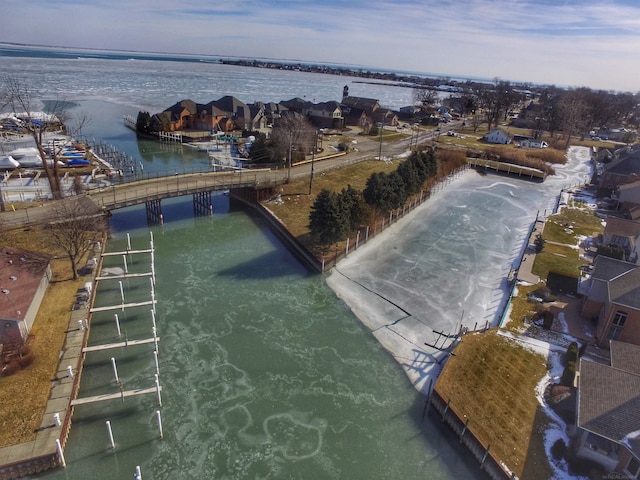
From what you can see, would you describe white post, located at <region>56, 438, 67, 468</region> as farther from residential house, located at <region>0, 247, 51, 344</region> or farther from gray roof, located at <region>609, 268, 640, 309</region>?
gray roof, located at <region>609, 268, 640, 309</region>

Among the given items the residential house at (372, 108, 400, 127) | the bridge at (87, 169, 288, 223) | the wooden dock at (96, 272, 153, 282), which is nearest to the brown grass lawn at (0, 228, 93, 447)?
the wooden dock at (96, 272, 153, 282)

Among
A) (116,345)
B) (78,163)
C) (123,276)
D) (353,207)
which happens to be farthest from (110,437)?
(78,163)

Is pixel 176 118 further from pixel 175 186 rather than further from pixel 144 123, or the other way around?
pixel 175 186

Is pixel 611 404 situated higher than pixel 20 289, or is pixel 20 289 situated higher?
pixel 611 404

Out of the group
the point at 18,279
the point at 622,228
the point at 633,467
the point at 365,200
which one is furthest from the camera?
the point at 365,200

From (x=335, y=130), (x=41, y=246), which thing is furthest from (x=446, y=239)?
(x=335, y=130)

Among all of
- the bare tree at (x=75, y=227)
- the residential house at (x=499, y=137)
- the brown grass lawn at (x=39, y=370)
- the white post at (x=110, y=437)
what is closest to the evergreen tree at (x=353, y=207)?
the bare tree at (x=75, y=227)
